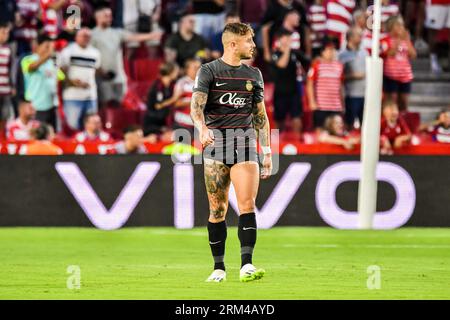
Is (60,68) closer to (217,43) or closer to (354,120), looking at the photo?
(217,43)

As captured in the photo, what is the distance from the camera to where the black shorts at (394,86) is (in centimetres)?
2081

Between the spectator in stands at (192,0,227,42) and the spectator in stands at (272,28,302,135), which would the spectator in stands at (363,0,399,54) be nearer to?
the spectator in stands at (272,28,302,135)

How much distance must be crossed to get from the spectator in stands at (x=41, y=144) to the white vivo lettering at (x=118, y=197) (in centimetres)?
77

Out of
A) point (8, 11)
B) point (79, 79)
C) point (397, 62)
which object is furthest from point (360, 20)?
point (8, 11)

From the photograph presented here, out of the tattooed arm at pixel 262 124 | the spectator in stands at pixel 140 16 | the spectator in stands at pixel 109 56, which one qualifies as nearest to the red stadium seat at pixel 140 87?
the spectator in stands at pixel 109 56

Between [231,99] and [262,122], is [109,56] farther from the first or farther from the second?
[231,99]

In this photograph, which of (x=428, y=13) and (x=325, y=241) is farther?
(x=428, y=13)

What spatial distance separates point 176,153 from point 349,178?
2.42 meters

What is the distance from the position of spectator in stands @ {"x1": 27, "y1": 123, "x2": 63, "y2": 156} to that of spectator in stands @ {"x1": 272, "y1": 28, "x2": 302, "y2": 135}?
385cm

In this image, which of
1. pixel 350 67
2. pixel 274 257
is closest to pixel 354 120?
pixel 350 67

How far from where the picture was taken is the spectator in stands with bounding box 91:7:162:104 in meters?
20.8

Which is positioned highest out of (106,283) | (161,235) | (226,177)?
(226,177)

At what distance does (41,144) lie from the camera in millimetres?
18500

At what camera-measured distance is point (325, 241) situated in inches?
634
